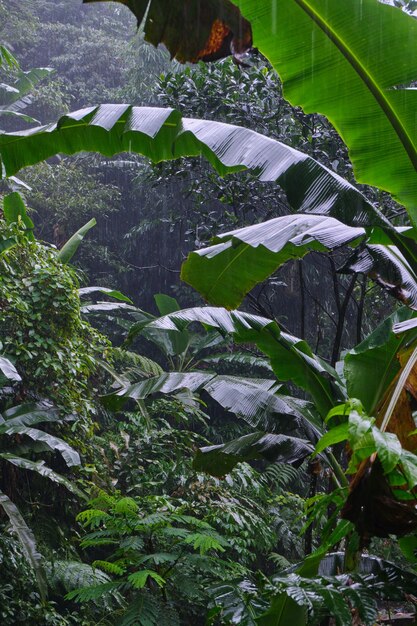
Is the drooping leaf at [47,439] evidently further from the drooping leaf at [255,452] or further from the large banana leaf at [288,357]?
the large banana leaf at [288,357]

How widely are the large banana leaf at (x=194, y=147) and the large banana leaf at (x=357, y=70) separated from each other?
157mm

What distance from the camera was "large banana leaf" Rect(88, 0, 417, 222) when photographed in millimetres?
2623

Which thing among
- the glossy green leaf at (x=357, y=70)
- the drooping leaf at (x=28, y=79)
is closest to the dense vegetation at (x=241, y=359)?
the glossy green leaf at (x=357, y=70)

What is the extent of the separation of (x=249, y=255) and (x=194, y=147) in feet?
2.64

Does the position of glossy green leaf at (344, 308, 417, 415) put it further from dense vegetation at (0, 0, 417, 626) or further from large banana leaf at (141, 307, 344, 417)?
large banana leaf at (141, 307, 344, 417)

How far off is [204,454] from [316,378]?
32.3 inches

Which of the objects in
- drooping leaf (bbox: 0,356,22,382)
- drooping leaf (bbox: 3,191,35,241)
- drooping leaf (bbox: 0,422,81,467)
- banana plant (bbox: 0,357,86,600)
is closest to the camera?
banana plant (bbox: 0,357,86,600)

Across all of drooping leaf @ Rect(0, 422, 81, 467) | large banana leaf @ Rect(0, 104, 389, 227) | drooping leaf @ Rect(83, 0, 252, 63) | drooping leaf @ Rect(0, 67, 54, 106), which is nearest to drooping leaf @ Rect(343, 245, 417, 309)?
large banana leaf @ Rect(0, 104, 389, 227)

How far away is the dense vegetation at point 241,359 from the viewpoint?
2.48m

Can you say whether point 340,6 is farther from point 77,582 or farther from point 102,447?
point 102,447

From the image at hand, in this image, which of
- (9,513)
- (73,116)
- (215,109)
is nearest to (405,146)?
(73,116)

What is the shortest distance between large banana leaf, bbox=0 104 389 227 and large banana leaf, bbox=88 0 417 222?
157mm

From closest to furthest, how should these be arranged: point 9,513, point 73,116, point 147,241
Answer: point 73,116 < point 9,513 < point 147,241

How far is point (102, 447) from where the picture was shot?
6.87 m
